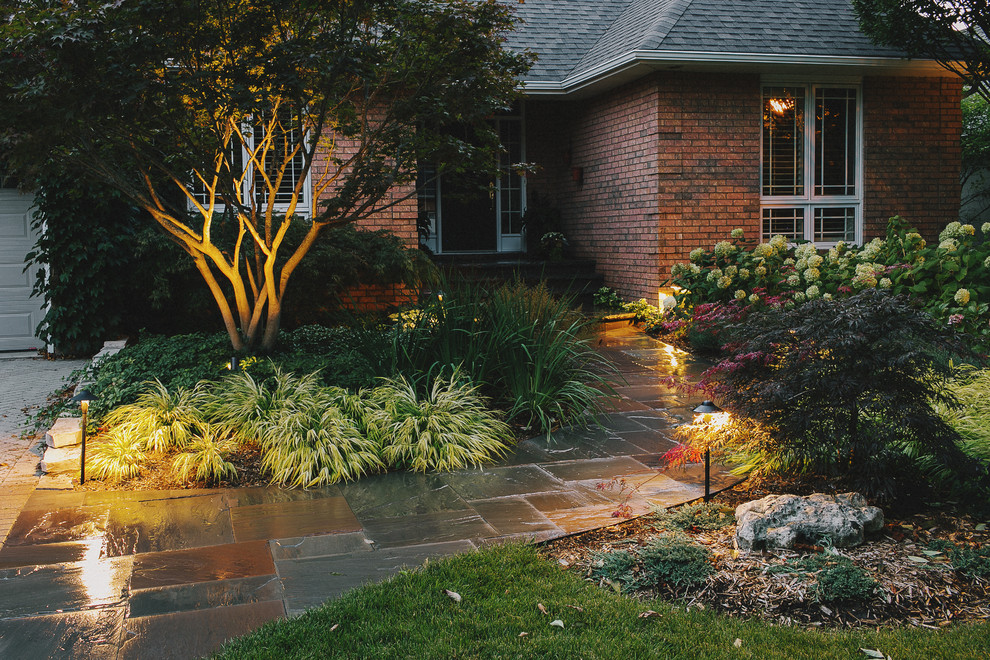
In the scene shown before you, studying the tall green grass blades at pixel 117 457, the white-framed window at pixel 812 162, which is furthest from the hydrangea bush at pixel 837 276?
the tall green grass blades at pixel 117 457

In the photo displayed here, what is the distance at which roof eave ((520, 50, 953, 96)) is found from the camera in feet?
34.6

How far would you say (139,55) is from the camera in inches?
234

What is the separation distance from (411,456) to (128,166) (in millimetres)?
4254

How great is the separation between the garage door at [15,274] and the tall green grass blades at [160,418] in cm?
571

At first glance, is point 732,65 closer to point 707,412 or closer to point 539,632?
point 707,412

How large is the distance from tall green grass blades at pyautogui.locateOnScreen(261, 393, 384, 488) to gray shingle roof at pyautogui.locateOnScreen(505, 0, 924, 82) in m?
6.78

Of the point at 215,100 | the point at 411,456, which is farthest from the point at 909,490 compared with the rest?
the point at 215,100

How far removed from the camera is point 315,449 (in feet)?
18.5

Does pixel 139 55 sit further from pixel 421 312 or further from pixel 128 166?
pixel 421 312

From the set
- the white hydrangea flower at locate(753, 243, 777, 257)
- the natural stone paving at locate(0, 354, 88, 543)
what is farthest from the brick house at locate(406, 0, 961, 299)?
the natural stone paving at locate(0, 354, 88, 543)

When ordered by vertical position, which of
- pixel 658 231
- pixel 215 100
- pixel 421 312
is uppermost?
pixel 215 100

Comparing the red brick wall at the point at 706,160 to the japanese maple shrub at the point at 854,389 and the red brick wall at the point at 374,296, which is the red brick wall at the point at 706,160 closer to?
the red brick wall at the point at 374,296

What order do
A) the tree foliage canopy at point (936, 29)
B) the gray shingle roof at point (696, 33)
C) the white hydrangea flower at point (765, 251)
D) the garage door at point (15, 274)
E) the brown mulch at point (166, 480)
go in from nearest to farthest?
1. the brown mulch at point (166, 480)
2. the white hydrangea flower at point (765, 251)
3. the tree foliage canopy at point (936, 29)
4. the gray shingle roof at point (696, 33)
5. the garage door at point (15, 274)

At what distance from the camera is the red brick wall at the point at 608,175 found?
448 inches
